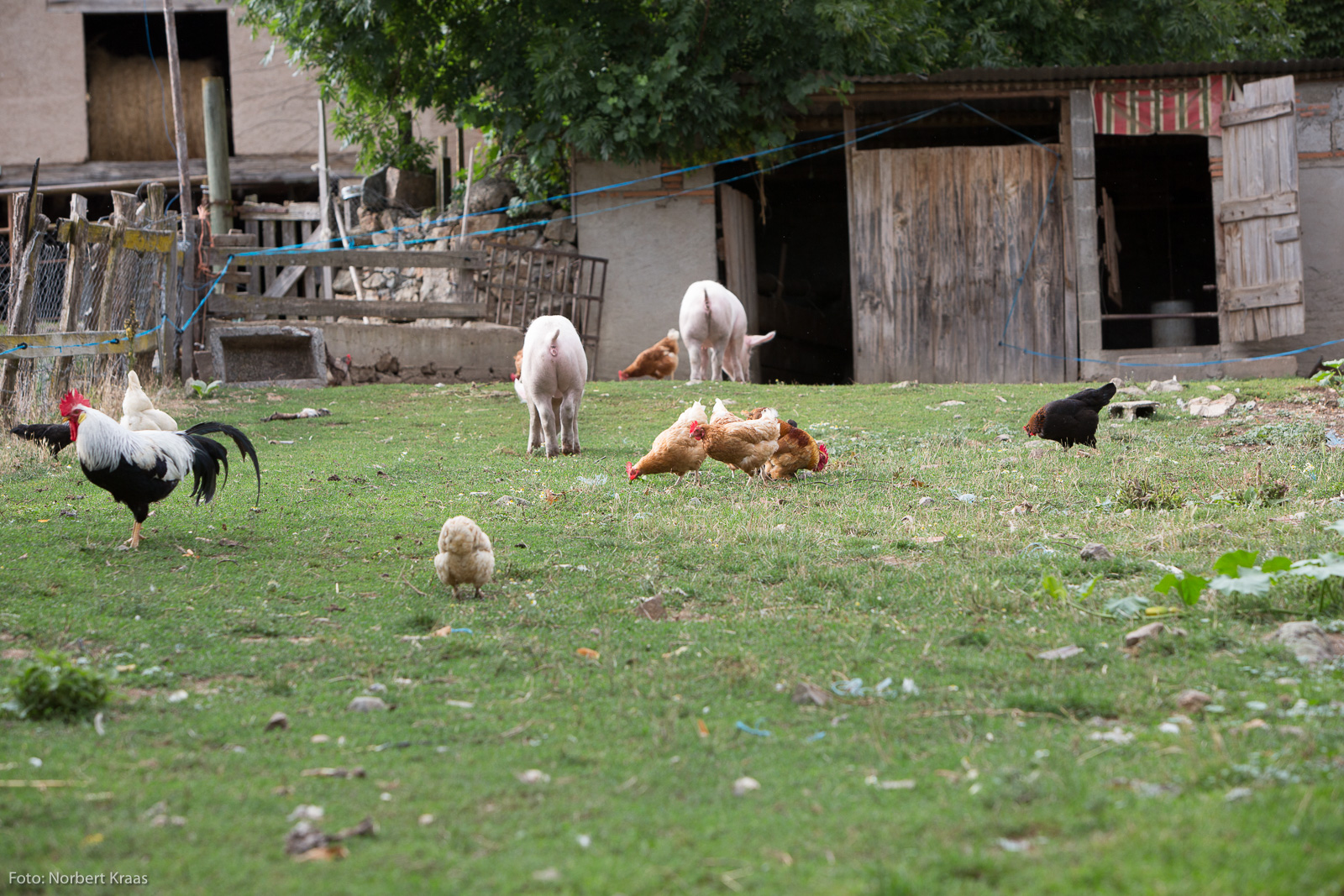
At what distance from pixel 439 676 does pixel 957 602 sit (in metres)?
2.16

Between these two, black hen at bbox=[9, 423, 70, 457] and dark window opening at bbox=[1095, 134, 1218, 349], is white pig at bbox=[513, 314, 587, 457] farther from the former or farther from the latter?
dark window opening at bbox=[1095, 134, 1218, 349]

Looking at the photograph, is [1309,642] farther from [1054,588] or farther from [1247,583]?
[1054,588]

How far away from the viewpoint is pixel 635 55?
14.5 metres

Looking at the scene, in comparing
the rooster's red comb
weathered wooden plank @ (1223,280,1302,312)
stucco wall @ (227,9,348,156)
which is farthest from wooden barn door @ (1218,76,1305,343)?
stucco wall @ (227,9,348,156)

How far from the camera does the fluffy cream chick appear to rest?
471cm

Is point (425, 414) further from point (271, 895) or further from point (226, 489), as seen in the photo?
point (271, 895)

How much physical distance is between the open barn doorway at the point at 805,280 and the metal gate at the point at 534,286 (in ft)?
15.2


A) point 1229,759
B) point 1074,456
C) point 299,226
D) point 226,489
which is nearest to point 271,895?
point 1229,759

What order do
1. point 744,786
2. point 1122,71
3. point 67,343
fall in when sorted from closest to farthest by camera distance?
point 744,786 → point 67,343 → point 1122,71

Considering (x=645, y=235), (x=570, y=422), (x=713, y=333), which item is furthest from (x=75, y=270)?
(x=645, y=235)

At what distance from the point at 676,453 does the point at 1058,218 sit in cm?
966

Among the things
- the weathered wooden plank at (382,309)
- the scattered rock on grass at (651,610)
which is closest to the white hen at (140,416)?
the scattered rock on grass at (651,610)

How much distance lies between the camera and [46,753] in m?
3.16

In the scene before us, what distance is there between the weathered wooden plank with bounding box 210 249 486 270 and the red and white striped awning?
8374 mm
